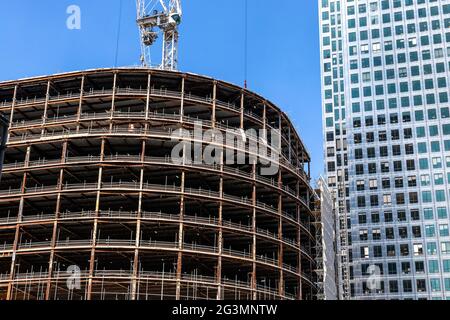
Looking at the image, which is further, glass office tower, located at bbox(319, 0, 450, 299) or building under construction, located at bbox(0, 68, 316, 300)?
glass office tower, located at bbox(319, 0, 450, 299)

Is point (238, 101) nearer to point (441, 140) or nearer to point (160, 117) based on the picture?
point (160, 117)

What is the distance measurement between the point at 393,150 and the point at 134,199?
65062mm

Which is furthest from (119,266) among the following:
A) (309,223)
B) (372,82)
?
(372,82)

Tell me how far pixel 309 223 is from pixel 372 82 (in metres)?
49.7

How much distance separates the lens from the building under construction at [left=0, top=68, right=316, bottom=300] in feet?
208

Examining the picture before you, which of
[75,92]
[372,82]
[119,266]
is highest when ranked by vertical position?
[372,82]

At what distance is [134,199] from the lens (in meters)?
67.4

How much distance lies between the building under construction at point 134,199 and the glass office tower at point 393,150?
35.6 meters

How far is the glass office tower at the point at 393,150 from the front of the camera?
108250 millimetres

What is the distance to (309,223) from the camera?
83125 mm

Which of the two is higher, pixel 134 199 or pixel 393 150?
pixel 393 150

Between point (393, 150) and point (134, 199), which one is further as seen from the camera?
point (393, 150)

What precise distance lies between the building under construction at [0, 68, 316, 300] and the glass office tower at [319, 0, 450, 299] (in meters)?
35.6

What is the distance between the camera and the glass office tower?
108250 millimetres
